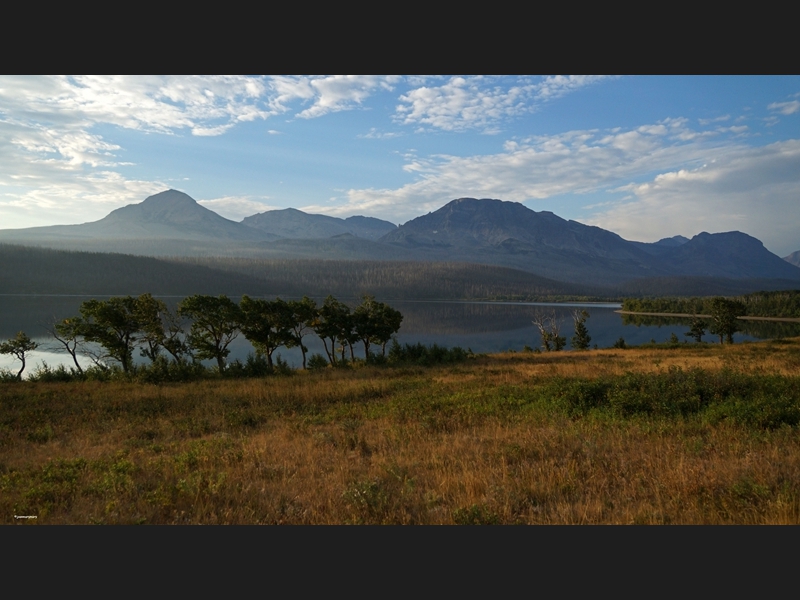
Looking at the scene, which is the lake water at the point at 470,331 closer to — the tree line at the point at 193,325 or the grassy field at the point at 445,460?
the tree line at the point at 193,325

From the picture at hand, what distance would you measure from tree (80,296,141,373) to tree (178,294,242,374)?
3441mm

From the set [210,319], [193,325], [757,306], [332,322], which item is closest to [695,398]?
[210,319]

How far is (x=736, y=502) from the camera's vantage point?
5.71 metres

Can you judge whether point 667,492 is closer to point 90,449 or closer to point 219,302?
point 90,449

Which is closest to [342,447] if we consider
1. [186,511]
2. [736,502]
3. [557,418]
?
[186,511]

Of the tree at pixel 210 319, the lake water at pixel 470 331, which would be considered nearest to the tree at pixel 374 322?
the tree at pixel 210 319

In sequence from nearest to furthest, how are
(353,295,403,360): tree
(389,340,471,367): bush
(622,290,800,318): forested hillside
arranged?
(389,340,471,367): bush, (353,295,403,360): tree, (622,290,800,318): forested hillside

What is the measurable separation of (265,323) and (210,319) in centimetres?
425

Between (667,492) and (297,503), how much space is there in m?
5.00

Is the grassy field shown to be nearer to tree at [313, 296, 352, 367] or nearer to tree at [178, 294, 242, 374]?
tree at [178, 294, 242, 374]

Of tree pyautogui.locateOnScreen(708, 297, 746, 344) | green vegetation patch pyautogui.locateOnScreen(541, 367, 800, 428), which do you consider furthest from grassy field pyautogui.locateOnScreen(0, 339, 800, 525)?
tree pyautogui.locateOnScreen(708, 297, 746, 344)

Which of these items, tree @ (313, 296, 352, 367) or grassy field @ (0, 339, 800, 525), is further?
tree @ (313, 296, 352, 367)

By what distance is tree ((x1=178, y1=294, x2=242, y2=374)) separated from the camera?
35031 mm

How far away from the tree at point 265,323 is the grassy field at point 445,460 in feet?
67.2
